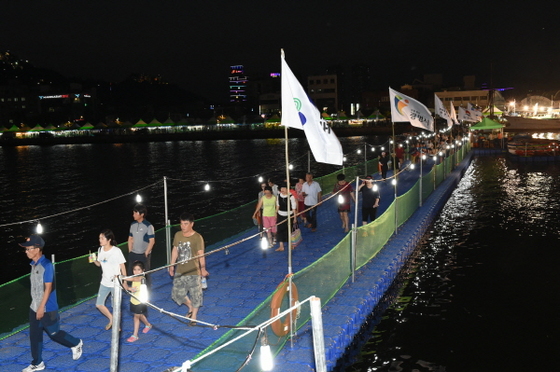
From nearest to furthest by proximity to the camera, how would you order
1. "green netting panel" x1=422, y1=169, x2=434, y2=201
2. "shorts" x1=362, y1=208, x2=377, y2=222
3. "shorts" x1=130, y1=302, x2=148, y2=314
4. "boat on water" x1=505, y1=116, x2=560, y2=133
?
1. "shorts" x1=130, y1=302, x2=148, y2=314
2. "shorts" x1=362, y1=208, x2=377, y2=222
3. "green netting panel" x1=422, y1=169, x2=434, y2=201
4. "boat on water" x1=505, y1=116, x2=560, y2=133

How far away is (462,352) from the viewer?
27.3 ft

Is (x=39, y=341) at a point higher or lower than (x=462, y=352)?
higher

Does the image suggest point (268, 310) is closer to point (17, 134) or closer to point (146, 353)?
point (146, 353)

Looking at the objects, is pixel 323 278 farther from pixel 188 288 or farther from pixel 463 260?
pixel 463 260

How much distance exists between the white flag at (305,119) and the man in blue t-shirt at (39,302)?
350cm

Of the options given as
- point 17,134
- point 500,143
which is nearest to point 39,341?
point 500,143

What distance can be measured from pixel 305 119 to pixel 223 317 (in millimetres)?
3552

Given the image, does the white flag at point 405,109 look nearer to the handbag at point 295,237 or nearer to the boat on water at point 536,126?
the handbag at point 295,237

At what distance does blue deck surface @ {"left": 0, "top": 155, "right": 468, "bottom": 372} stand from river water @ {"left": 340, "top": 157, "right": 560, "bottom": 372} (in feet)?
1.89

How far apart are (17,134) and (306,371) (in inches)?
5742

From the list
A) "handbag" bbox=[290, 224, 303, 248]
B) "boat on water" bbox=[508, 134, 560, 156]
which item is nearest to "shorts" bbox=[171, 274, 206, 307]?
"handbag" bbox=[290, 224, 303, 248]

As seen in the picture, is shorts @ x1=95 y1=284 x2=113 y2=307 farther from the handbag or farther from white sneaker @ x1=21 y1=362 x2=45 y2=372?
the handbag

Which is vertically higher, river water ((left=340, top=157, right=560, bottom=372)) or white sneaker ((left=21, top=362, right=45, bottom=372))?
white sneaker ((left=21, top=362, right=45, bottom=372))

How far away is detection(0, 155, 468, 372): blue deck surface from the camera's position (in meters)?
6.99
